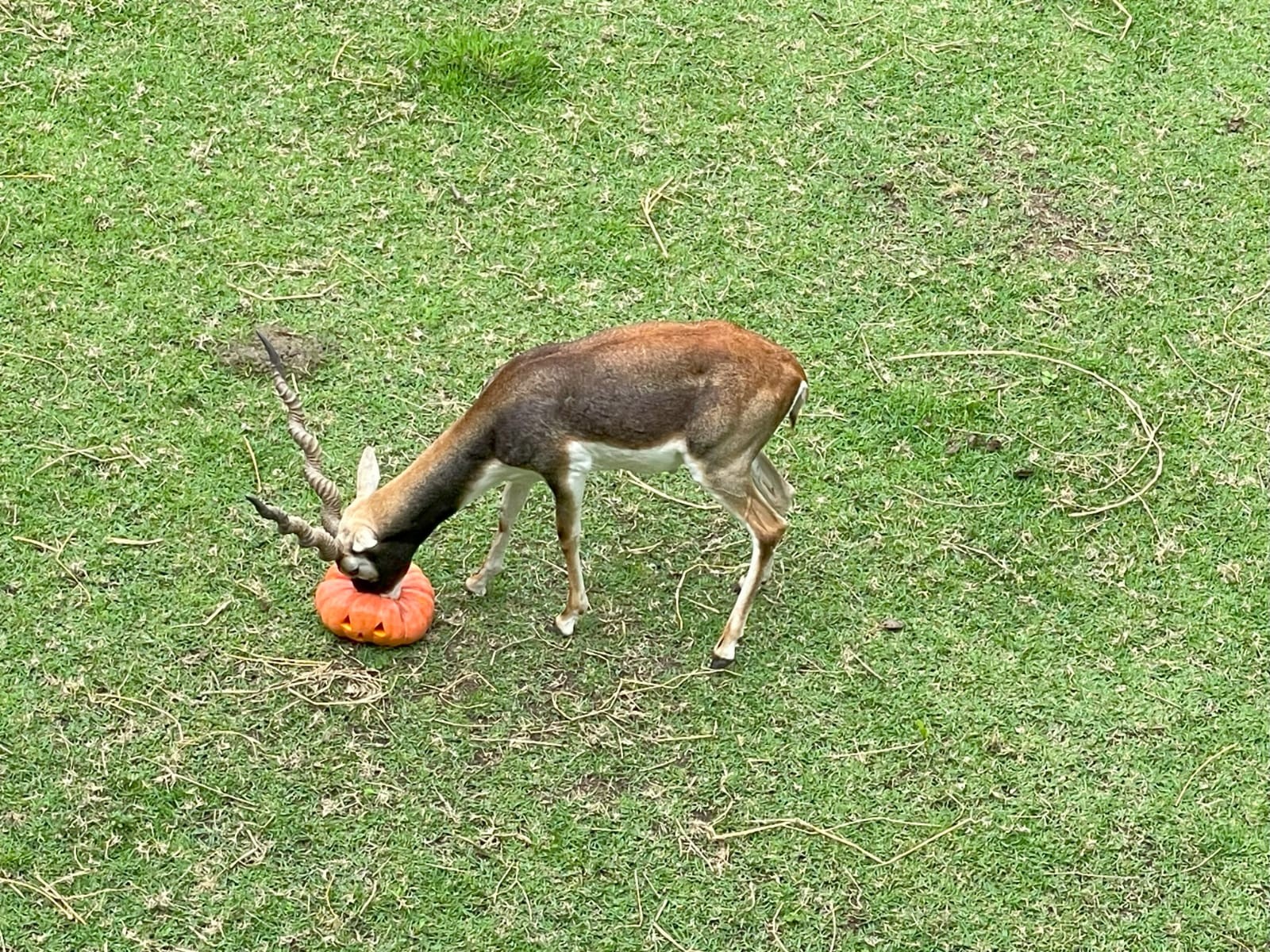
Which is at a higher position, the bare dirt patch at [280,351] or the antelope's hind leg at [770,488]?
the antelope's hind leg at [770,488]

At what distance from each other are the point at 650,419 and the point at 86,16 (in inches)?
188

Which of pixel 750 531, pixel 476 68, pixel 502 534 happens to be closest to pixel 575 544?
pixel 502 534

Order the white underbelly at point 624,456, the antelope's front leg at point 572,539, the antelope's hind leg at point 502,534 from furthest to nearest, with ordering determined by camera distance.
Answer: the antelope's hind leg at point 502,534
the antelope's front leg at point 572,539
the white underbelly at point 624,456

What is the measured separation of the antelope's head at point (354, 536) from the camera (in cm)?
561

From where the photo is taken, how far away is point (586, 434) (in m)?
5.70

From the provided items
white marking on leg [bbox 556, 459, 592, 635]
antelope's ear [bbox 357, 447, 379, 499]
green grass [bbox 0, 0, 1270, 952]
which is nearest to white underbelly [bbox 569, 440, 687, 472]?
white marking on leg [bbox 556, 459, 592, 635]

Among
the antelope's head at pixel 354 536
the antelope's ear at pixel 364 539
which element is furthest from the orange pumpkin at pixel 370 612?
the antelope's ear at pixel 364 539

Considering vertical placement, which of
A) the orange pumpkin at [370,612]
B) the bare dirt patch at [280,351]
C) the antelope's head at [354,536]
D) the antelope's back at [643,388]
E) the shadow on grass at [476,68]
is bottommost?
the orange pumpkin at [370,612]

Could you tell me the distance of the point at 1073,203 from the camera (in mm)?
8031

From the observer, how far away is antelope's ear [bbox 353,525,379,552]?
5.74m

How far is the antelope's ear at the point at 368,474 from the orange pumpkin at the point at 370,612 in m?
0.31

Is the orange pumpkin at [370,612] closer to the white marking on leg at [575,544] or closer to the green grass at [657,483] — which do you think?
the green grass at [657,483]

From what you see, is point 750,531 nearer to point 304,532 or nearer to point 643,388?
point 643,388

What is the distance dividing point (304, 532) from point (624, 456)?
118 cm
